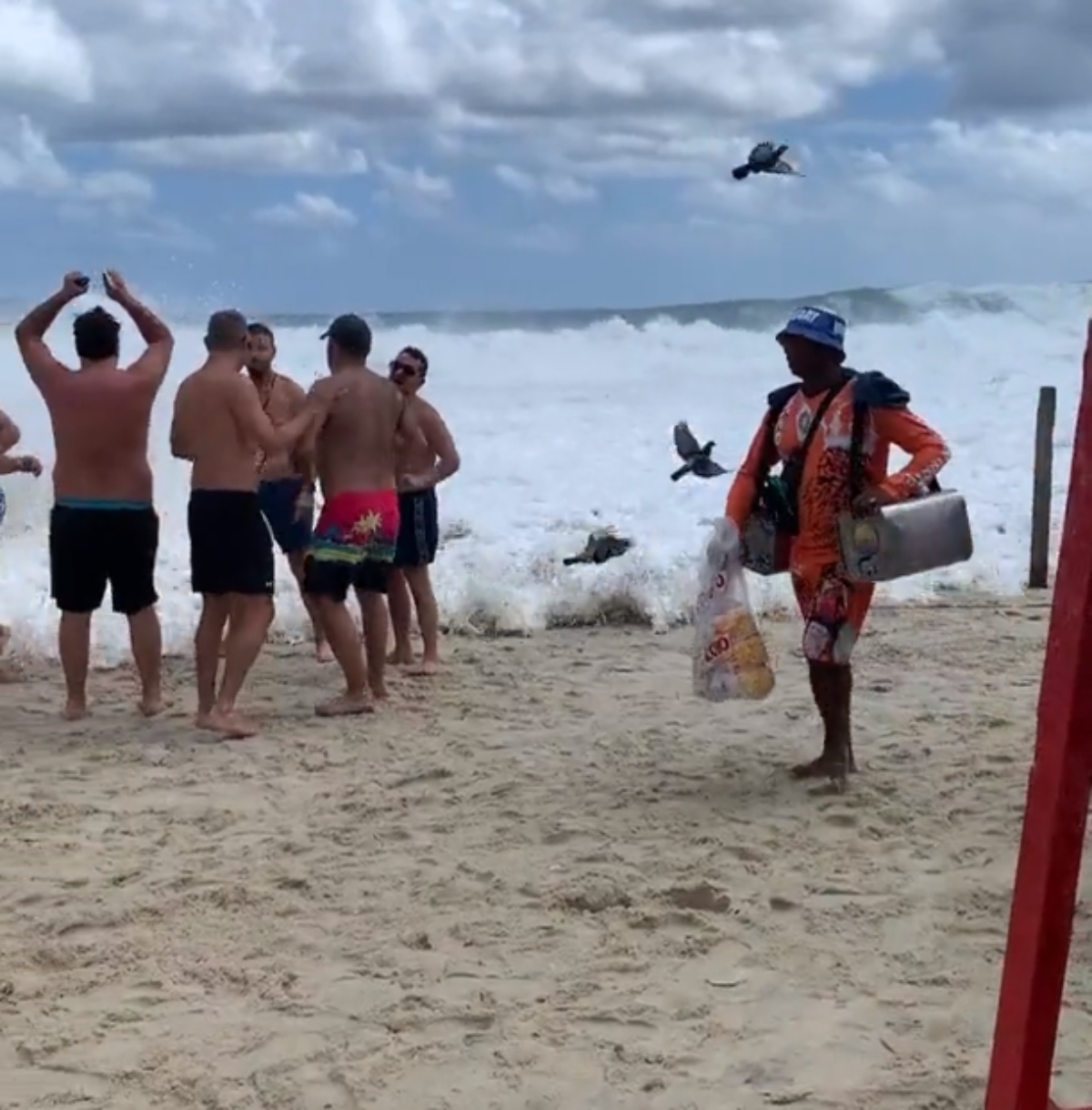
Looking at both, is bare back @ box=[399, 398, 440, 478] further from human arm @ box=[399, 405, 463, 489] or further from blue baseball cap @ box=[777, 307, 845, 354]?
blue baseball cap @ box=[777, 307, 845, 354]

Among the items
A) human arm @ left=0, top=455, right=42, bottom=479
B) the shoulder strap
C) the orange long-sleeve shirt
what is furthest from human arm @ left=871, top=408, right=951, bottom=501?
human arm @ left=0, top=455, right=42, bottom=479

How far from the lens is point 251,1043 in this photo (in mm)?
3389

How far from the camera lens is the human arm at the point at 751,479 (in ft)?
16.9

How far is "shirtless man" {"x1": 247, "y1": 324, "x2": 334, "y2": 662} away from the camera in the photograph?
677cm

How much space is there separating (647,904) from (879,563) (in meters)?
1.28

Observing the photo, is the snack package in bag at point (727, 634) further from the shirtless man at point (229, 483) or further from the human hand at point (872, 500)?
the shirtless man at point (229, 483)

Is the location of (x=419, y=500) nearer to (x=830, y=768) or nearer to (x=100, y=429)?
(x=100, y=429)

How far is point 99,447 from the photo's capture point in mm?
6055

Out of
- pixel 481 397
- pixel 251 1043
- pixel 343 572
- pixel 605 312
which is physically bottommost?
pixel 251 1043

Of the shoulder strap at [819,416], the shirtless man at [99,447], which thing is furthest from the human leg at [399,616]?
the shoulder strap at [819,416]

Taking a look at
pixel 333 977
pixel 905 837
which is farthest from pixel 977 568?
pixel 333 977

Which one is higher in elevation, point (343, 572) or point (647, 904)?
point (343, 572)

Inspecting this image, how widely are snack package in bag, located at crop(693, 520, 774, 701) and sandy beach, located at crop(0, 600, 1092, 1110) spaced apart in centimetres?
39

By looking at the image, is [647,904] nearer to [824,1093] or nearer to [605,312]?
[824,1093]
